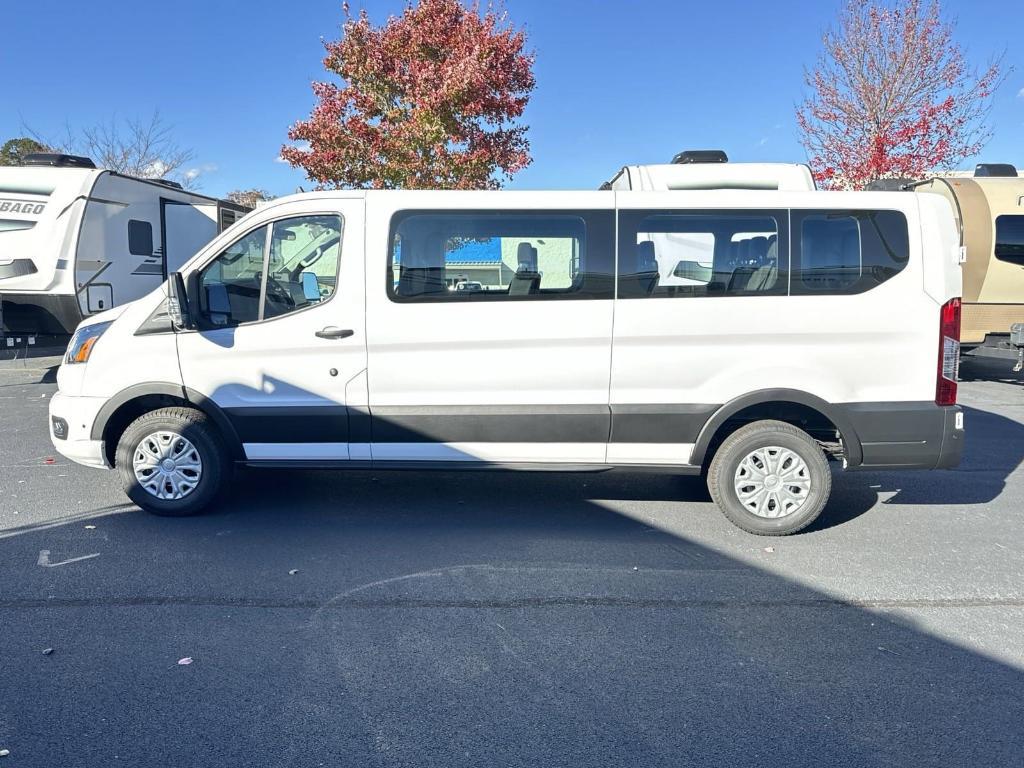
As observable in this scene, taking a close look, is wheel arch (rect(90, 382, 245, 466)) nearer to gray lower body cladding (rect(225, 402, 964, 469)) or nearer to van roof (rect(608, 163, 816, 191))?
gray lower body cladding (rect(225, 402, 964, 469))

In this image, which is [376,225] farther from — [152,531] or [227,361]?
[152,531]

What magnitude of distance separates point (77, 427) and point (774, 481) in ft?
16.0

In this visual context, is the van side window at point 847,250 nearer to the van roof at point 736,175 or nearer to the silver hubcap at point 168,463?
the van roof at point 736,175

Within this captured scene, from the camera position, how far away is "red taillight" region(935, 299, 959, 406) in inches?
194

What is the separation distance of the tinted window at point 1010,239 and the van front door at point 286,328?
10220 mm

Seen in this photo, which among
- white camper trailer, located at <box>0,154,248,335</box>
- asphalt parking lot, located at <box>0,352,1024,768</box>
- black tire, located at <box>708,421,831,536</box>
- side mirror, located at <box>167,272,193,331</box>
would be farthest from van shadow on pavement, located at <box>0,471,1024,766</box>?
white camper trailer, located at <box>0,154,248,335</box>

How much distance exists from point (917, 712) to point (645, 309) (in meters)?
2.78

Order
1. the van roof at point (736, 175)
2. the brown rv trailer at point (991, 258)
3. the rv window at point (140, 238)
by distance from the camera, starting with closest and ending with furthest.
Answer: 1. the van roof at point (736, 175)
2. the brown rv trailer at point (991, 258)
3. the rv window at point (140, 238)

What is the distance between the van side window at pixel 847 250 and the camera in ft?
16.3

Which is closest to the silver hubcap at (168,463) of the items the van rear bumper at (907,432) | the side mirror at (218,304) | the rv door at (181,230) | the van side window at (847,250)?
the side mirror at (218,304)

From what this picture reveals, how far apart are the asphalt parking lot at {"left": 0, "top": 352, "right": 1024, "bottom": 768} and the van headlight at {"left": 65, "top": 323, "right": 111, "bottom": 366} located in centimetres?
112

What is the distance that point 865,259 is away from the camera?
16.3ft

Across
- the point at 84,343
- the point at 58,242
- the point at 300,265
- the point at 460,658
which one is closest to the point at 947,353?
the point at 460,658

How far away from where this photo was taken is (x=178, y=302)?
5102mm
